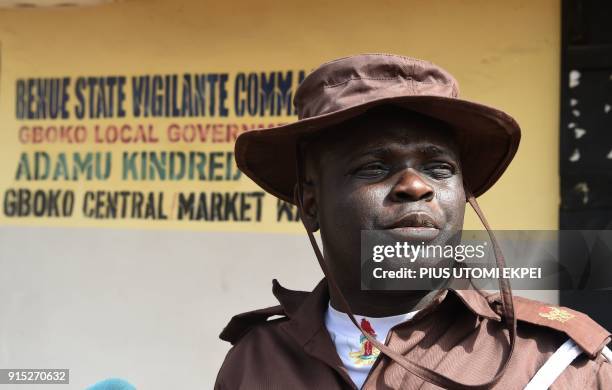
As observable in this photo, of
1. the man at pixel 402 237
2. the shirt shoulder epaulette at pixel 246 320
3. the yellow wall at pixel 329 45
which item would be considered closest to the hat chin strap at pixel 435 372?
the man at pixel 402 237

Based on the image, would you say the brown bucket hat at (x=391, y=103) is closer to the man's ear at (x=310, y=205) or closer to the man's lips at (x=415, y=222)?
the man's ear at (x=310, y=205)

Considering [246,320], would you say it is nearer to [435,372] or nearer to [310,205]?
[310,205]

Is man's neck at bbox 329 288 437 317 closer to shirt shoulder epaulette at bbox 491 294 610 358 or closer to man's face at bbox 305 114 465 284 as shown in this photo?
man's face at bbox 305 114 465 284

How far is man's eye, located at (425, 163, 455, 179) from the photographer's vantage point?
1.79m

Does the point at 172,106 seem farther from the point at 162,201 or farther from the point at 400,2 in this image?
the point at 400,2

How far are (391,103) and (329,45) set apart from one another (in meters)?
2.22

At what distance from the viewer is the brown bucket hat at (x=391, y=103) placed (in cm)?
177

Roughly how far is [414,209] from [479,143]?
381mm

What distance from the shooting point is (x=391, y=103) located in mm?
1767

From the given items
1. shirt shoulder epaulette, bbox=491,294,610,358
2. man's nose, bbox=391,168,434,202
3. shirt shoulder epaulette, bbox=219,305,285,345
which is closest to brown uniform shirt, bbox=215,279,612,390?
shirt shoulder epaulette, bbox=491,294,610,358

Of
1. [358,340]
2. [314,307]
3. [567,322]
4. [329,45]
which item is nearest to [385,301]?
[358,340]

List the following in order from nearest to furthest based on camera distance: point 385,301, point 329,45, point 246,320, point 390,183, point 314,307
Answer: point 390,183
point 385,301
point 314,307
point 246,320
point 329,45

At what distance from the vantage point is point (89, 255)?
4199 millimetres

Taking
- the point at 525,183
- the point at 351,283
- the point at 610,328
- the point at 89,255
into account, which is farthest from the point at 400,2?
the point at 351,283
